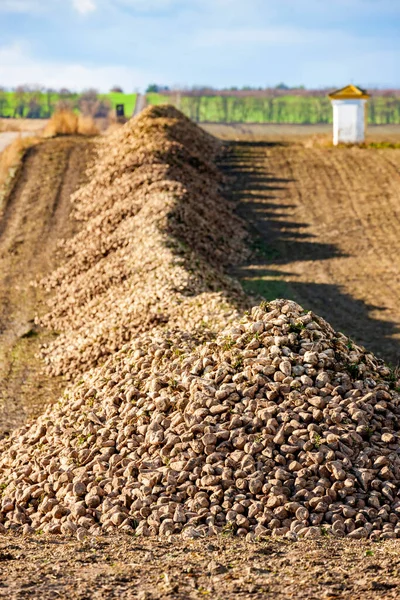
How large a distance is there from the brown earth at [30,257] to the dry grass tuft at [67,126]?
2.39 metres

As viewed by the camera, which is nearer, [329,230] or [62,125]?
[329,230]

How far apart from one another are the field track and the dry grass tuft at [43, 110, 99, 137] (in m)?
6.61

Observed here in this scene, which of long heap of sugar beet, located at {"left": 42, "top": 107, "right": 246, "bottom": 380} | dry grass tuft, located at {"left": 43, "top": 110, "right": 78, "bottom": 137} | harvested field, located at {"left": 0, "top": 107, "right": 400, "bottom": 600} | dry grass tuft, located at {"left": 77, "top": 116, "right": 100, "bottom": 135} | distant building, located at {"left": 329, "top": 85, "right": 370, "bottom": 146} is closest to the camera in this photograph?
harvested field, located at {"left": 0, "top": 107, "right": 400, "bottom": 600}

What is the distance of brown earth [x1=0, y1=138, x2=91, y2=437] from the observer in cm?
1233

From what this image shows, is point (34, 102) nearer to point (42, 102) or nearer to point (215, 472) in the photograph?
point (42, 102)

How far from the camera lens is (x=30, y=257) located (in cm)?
2100

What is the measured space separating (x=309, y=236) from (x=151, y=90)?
286 ft

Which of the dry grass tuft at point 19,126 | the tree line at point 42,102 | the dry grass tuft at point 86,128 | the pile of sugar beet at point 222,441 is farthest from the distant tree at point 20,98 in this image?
the pile of sugar beet at point 222,441

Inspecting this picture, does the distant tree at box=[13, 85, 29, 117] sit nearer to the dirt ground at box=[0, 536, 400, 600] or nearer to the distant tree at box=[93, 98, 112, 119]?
the distant tree at box=[93, 98, 112, 119]

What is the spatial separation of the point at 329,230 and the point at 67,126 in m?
18.3

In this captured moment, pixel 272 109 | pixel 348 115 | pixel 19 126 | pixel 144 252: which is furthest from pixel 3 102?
pixel 144 252

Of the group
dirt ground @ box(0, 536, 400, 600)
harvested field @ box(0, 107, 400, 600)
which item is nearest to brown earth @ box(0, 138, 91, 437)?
harvested field @ box(0, 107, 400, 600)

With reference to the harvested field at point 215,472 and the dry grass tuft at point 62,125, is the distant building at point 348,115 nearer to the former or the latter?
the dry grass tuft at point 62,125

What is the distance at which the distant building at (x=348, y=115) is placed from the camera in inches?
1406
